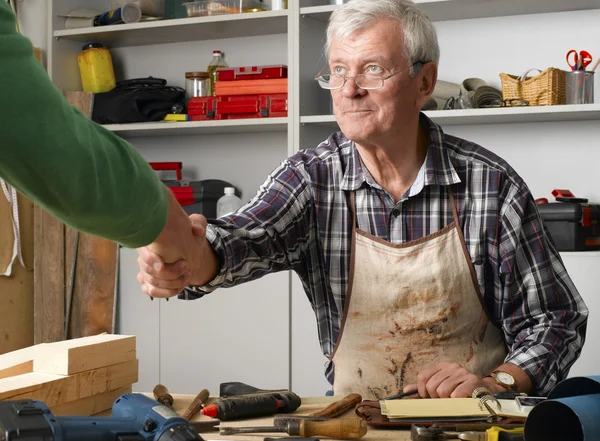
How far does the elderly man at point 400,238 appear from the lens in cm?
185

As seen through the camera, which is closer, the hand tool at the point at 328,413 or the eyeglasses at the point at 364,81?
the hand tool at the point at 328,413

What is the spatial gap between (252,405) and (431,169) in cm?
78

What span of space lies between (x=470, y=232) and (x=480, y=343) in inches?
10.3

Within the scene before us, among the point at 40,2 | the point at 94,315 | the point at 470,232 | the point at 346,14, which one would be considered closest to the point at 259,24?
the point at 40,2

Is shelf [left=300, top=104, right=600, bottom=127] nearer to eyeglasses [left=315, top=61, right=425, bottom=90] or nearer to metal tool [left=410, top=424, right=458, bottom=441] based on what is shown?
eyeglasses [left=315, top=61, right=425, bottom=90]

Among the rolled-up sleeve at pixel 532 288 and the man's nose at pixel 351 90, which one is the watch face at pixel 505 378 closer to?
the rolled-up sleeve at pixel 532 288

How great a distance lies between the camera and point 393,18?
1.90 meters

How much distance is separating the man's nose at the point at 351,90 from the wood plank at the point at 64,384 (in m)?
0.79

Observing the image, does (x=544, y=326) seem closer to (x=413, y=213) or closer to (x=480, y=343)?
(x=480, y=343)

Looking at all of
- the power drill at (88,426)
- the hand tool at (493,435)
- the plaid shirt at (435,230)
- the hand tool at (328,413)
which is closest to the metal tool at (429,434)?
the hand tool at (493,435)

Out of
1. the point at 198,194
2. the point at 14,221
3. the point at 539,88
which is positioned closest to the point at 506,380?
the point at 539,88

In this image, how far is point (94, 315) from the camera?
3652mm

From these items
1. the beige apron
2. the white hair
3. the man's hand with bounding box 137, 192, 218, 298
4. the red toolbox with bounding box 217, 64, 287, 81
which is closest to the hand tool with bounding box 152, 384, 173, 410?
the man's hand with bounding box 137, 192, 218, 298

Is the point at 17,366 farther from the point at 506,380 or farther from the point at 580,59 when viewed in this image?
the point at 580,59
